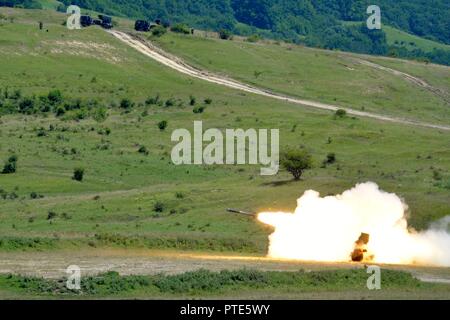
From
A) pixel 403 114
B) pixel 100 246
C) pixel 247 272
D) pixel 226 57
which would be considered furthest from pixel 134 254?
pixel 226 57

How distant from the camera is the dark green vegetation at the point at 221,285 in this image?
66938 millimetres

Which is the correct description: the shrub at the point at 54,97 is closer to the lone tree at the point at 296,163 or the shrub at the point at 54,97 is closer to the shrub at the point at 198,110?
the shrub at the point at 198,110

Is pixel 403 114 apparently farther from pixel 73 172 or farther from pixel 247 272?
pixel 247 272

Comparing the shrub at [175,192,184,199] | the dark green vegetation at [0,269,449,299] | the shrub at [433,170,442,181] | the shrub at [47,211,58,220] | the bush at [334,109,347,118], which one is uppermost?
the bush at [334,109,347,118]

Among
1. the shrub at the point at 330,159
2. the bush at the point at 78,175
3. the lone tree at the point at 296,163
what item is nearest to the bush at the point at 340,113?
the shrub at the point at 330,159

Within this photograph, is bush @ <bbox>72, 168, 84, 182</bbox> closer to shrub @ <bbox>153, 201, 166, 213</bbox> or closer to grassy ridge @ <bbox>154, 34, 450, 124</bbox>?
shrub @ <bbox>153, 201, 166, 213</bbox>

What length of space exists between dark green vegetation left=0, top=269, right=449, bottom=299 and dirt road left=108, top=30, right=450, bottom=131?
82.9 metres

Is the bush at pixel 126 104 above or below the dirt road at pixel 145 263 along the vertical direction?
above

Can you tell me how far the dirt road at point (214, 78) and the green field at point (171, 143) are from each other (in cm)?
278

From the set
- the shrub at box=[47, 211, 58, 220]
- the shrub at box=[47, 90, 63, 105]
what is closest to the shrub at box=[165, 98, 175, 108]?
the shrub at box=[47, 90, 63, 105]

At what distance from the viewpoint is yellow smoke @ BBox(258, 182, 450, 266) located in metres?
81.3

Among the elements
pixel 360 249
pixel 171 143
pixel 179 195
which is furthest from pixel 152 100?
pixel 360 249

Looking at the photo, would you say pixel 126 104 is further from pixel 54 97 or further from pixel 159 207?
→ pixel 159 207
